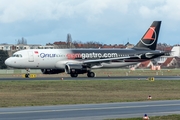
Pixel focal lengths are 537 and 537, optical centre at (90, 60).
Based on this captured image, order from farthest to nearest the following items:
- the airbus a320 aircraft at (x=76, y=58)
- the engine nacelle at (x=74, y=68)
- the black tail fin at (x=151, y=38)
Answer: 1. the black tail fin at (x=151, y=38)
2. the airbus a320 aircraft at (x=76, y=58)
3. the engine nacelle at (x=74, y=68)

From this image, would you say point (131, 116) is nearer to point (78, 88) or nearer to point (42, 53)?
point (78, 88)

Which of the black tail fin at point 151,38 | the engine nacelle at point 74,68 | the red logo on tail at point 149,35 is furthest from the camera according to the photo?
the red logo on tail at point 149,35

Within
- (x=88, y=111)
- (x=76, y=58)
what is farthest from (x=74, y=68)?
(x=88, y=111)

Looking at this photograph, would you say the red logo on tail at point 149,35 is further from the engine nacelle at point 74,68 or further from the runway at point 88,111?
the runway at point 88,111

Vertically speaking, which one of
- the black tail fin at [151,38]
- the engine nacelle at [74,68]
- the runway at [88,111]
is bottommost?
the engine nacelle at [74,68]

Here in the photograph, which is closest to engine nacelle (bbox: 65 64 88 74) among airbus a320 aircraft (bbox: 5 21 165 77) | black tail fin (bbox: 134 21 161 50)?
airbus a320 aircraft (bbox: 5 21 165 77)

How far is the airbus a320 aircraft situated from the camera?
6388 centimetres

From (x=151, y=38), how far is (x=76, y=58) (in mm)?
11885

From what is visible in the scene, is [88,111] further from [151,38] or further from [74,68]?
[151,38]

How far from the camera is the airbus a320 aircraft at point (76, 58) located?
2515 inches

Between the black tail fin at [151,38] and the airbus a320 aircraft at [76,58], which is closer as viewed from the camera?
the airbus a320 aircraft at [76,58]

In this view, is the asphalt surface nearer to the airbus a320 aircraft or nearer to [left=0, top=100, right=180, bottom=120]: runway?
[left=0, top=100, right=180, bottom=120]: runway

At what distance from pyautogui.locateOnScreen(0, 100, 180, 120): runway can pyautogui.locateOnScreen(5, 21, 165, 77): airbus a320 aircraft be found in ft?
Answer: 119

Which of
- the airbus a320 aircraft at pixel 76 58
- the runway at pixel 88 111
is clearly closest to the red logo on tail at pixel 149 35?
the airbus a320 aircraft at pixel 76 58
